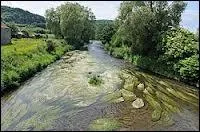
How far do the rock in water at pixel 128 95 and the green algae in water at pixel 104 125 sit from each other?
6.81 m

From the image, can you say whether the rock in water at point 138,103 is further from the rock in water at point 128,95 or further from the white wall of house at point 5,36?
the white wall of house at point 5,36

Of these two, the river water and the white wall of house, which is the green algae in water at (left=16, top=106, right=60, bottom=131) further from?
the white wall of house

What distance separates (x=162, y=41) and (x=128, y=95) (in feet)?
62.6

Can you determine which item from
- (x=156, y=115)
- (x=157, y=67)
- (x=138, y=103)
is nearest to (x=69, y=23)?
(x=157, y=67)

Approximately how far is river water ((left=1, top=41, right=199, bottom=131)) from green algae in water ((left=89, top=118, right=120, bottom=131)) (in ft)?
0.23

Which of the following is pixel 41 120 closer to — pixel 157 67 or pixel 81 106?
pixel 81 106

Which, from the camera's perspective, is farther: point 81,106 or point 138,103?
point 138,103

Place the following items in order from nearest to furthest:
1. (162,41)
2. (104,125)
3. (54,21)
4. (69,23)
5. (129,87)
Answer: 1. (104,125)
2. (129,87)
3. (162,41)
4. (69,23)
5. (54,21)

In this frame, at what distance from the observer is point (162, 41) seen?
47750 mm

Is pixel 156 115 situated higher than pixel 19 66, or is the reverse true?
pixel 19 66

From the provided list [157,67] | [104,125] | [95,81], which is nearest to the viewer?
[104,125]

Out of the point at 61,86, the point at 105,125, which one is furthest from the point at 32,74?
the point at 105,125


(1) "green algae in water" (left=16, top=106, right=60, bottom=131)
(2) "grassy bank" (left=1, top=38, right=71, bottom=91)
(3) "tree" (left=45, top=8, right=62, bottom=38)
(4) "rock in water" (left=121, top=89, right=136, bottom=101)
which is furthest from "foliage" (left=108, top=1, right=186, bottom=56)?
(3) "tree" (left=45, top=8, right=62, bottom=38)

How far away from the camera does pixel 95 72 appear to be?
44.6 metres
